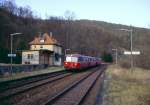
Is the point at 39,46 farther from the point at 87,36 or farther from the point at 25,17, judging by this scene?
the point at 87,36

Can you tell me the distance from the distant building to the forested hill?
158 inches

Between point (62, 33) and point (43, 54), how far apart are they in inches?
1977

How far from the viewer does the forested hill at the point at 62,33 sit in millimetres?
88500

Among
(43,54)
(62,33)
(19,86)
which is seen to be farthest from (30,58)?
(62,33)

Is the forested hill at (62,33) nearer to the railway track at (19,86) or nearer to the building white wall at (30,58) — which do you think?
the building white wall at (30,58)

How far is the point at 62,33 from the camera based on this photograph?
372ft

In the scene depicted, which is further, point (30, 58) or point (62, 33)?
point (62, 33)

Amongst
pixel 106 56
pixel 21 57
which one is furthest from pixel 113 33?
pixel 21 57

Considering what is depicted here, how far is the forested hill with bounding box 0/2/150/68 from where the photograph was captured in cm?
8850

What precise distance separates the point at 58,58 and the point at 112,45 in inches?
3308

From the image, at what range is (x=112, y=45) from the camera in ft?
508

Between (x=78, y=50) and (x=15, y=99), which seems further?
(x=78, y=50)

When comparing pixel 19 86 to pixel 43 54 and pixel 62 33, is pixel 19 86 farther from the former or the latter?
pixel 62 33

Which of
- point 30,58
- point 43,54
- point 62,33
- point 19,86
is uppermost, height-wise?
point 62,33
